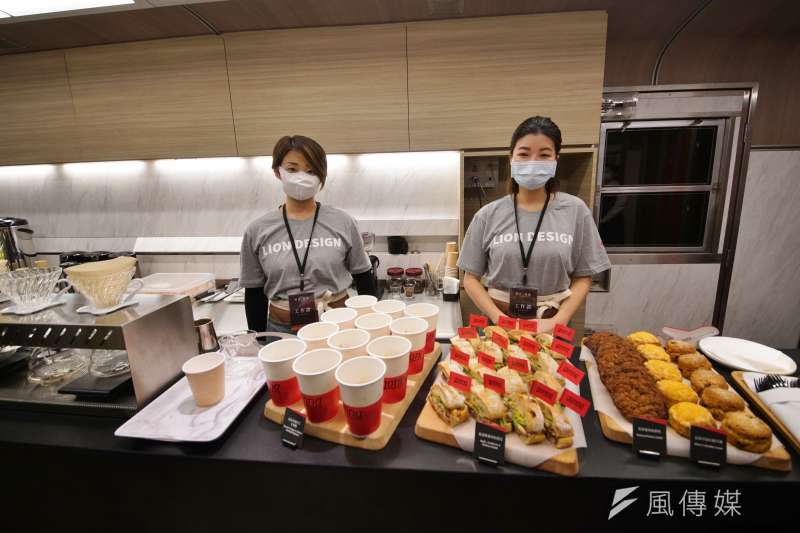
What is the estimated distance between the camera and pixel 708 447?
67 centimetres

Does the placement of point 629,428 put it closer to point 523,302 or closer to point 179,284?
point 523,302

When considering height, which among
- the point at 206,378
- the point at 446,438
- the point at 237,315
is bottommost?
the point at 237,315

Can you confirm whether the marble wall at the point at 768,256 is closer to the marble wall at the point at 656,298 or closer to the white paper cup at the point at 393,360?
the marble wall at the point at 656,298

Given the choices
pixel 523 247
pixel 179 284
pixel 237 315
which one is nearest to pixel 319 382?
pixel 523 247

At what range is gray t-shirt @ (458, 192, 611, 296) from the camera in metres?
1.52

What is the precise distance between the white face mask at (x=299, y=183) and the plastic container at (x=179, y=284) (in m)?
1.28

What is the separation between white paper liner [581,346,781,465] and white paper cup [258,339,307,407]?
2.39 ft

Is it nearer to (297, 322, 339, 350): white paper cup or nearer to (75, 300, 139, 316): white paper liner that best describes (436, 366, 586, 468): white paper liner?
(297, 322, 339, 350): white paper cup

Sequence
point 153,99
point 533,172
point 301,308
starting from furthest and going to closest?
point 153,99 → point 533,172 → point 301,308

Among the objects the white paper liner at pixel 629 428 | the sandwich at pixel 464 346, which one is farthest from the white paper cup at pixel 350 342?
the white paper liner at pixel 629 428

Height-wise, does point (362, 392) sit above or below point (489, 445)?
above

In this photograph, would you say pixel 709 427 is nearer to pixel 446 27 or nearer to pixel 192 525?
pixel 192 525

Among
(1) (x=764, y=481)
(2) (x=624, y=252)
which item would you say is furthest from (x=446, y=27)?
(1) (x=764, y=481)

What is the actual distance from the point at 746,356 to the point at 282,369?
4.26 ft
